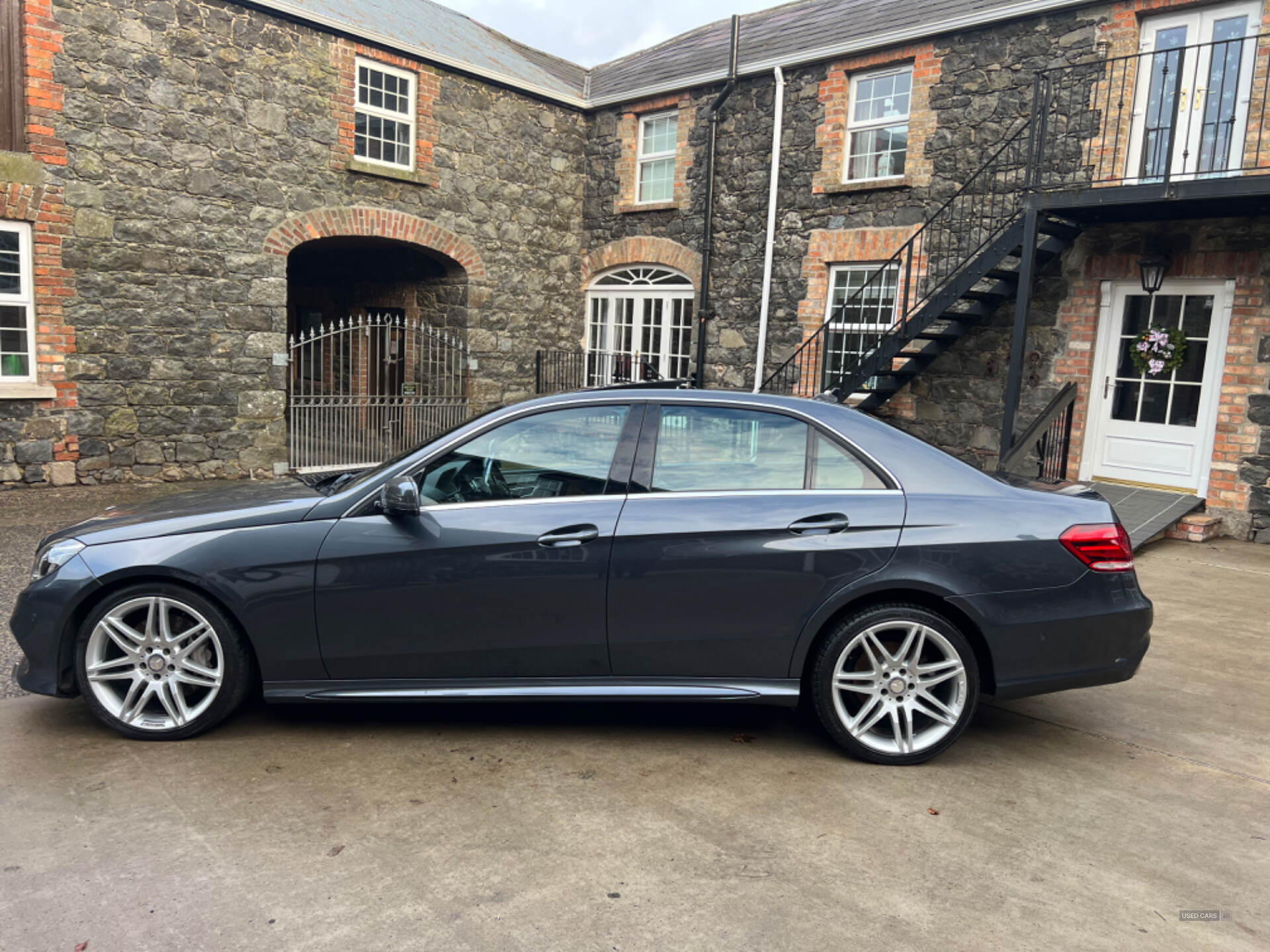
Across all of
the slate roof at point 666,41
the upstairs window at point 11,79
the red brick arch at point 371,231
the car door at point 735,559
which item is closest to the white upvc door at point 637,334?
the red brick arch at point 371,231

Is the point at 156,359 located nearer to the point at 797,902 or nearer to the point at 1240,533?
the point at 797,902

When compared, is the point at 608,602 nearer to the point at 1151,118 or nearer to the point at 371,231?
the point at 1151,118

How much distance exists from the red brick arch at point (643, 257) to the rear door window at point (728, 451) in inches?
375

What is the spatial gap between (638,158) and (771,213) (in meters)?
2.85

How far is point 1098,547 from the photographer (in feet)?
12.0

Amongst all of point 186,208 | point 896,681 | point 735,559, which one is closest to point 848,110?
point 186,208

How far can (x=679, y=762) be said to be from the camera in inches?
144

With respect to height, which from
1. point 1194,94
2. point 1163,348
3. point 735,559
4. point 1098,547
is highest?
point 1194,94

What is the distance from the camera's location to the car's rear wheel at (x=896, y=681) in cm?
364

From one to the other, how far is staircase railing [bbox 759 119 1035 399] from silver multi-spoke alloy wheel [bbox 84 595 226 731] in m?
6.52

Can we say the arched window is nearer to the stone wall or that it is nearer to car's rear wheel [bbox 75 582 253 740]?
the stone wall

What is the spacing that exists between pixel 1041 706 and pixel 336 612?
131 inches

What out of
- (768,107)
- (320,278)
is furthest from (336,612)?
(320,278)

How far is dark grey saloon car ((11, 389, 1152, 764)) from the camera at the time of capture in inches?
142
